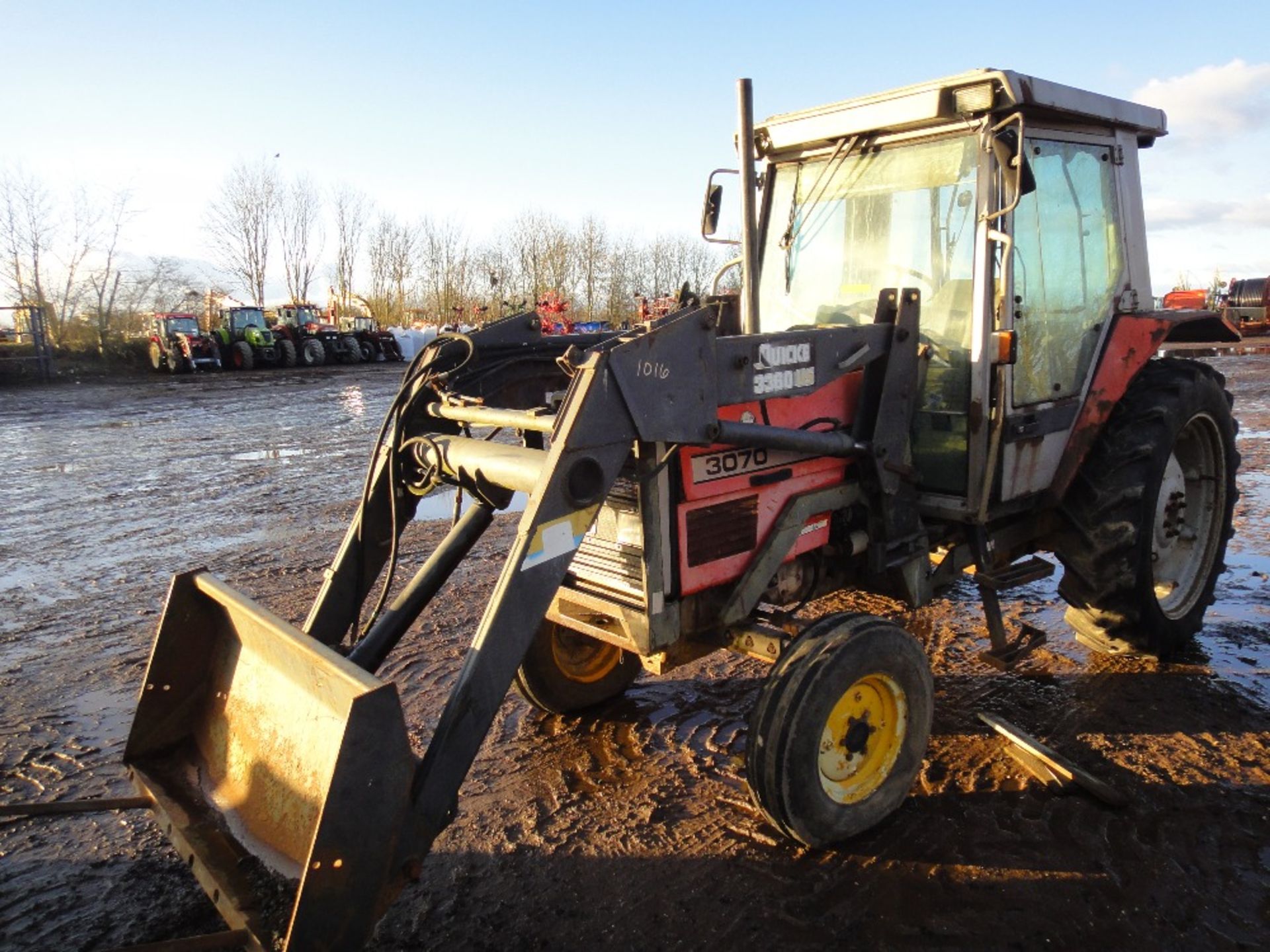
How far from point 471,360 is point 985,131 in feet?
7.15

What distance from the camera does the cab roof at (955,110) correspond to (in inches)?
138

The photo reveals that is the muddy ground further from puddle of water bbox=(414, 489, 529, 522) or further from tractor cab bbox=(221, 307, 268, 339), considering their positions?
tractor cab bbox=(221, 307, 268, 339)

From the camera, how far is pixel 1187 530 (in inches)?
194

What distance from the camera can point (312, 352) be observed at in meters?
28.9

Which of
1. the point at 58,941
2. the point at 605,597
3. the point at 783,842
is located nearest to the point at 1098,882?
the point at 783,842

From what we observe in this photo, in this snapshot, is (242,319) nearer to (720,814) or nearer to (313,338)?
(313,338)

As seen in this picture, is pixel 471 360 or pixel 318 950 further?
pixel 471 360

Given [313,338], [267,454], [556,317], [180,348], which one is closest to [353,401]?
[267,454]

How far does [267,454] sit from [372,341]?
20.1 meters

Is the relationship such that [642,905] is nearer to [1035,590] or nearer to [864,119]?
[864,119]

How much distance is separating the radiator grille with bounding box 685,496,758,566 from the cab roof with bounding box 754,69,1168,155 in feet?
5.66

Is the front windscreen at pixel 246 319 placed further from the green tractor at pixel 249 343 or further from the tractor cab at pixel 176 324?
the tractor cab at pixel 176 324

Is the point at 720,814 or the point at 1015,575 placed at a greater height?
the point at 1015,575

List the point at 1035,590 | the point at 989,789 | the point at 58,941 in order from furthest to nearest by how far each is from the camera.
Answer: the point at 1035,590, the point at 989,789, the point at 58,941
